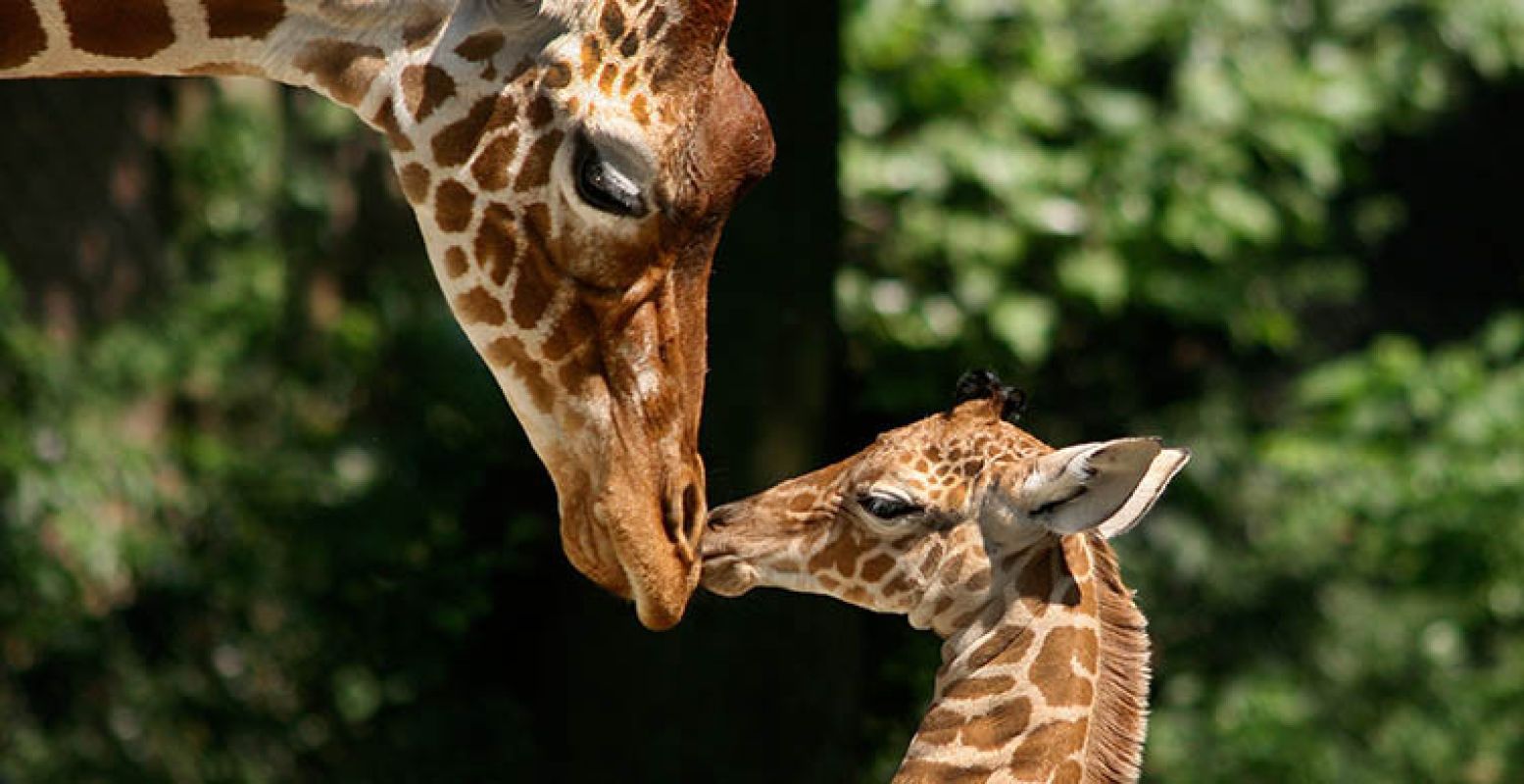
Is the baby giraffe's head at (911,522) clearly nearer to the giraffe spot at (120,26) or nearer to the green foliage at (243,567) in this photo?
the giraffe spot at (120,26)

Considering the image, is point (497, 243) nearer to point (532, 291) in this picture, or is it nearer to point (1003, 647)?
point (532, 291)

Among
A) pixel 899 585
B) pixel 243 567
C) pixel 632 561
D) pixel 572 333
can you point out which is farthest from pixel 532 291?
pixel 243 567

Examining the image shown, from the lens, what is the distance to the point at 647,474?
340cm

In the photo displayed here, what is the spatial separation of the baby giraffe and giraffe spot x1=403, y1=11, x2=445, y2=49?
1155 millimetres

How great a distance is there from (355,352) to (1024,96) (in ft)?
8.94

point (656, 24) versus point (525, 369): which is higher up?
point (656, 24)

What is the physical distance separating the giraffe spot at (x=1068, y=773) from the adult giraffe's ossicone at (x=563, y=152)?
1.00 meters

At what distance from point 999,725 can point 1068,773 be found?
0.60 feet

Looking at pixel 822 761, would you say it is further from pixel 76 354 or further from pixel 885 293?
pixel 76 354

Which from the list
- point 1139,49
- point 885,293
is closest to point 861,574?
point 885,293

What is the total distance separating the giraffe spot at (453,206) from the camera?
3387 mm

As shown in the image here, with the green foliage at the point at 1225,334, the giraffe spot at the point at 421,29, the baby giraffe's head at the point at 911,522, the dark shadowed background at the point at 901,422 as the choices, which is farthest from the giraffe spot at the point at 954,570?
the green foliage at the point at 1225,334

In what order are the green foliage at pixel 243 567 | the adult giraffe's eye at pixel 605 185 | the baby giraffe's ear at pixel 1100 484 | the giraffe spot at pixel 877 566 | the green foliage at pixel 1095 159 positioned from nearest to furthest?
the adult giraffe's eye at pixel 605 185 < the baby giraffe's ear at pixel 1100 484 < the giraffe spot at pixel 877 566 < the green foliage at pixel 243 567 < the green foliage at pixel 1095 159

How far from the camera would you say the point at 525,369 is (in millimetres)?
3441
